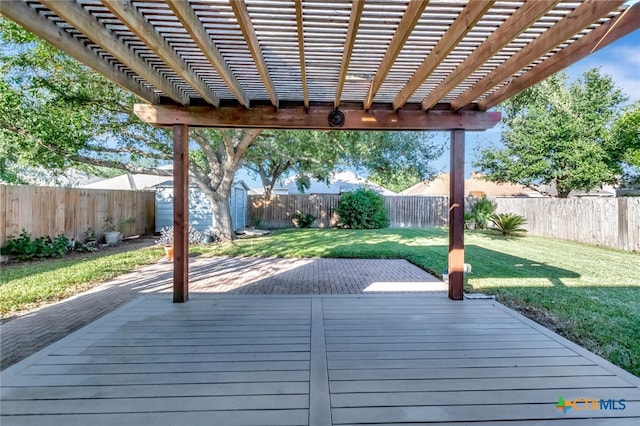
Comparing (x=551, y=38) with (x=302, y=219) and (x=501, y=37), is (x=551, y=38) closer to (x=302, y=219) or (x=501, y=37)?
(x=501, y=37)

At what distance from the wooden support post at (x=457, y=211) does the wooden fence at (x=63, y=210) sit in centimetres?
794

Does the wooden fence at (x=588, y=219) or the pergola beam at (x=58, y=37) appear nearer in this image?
the pergola beam at (x=58, y=37)

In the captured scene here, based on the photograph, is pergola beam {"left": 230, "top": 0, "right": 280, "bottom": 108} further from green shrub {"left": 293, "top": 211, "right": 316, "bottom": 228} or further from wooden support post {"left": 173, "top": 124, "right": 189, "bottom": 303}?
green shrub {"left": 293, "top": 211, "right": 316, "bottom": 228}

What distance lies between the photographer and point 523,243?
30.5 feet

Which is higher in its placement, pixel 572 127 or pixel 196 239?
pixel 572 127

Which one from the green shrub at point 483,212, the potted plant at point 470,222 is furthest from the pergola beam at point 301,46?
the green shrub at point 483,212

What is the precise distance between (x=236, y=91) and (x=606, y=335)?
4.28 metres

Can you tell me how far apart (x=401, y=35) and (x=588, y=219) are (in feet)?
32.1

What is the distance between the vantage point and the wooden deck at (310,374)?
180cm

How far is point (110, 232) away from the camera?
905 cm

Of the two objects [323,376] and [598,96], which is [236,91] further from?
[598,96]

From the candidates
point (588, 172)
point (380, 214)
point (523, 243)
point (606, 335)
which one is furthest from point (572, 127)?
point (606, 335)

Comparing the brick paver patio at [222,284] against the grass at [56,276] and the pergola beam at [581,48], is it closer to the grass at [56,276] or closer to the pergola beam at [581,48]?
the grass at [56,276]

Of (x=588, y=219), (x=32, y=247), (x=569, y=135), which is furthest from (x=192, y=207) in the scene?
(x=569, y=135)
